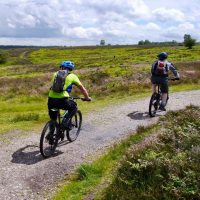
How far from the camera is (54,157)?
11148 millimetres

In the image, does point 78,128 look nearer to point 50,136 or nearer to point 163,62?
point 50,136

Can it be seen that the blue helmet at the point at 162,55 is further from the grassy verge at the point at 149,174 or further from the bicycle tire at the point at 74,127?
the grassy verge at the point at 149,174

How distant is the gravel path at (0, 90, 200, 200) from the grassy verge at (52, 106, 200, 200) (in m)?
0.64

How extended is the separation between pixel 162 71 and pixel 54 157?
6922mm

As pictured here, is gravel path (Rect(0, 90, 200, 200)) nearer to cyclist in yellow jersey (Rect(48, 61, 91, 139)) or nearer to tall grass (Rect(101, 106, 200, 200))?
cyclist in yellow jersey (Rect(48, 61, 91, 139))

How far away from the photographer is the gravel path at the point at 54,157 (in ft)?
29.9

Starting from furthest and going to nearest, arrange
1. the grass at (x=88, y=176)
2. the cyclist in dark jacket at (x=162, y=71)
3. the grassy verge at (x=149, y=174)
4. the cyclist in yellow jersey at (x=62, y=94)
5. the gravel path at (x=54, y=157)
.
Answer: the cyclist in dark jacket at (x=162, y=71) → the cyclist in yellow jersey at (x=62, y=94) → the gravel path at (x=54, y=157) → the grass at (x=88, y=176) → the grassy verge at (x=149, y=174)

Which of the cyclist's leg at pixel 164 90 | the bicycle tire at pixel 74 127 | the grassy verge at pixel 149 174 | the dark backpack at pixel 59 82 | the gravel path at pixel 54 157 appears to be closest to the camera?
the grassy verge at pixel 149 174

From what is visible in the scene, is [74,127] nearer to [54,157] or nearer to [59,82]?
[54,157]

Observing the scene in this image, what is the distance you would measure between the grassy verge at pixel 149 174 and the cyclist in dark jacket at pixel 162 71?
227 inches

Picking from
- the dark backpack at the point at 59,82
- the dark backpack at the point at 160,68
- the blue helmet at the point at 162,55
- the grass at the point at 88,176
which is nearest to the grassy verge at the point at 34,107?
the dark backpack at the point at 160,68

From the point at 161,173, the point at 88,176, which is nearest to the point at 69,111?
the point at 88,176

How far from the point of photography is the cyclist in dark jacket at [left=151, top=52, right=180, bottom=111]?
52.5ft

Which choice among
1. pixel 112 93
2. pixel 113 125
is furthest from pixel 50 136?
pixel 112 93
